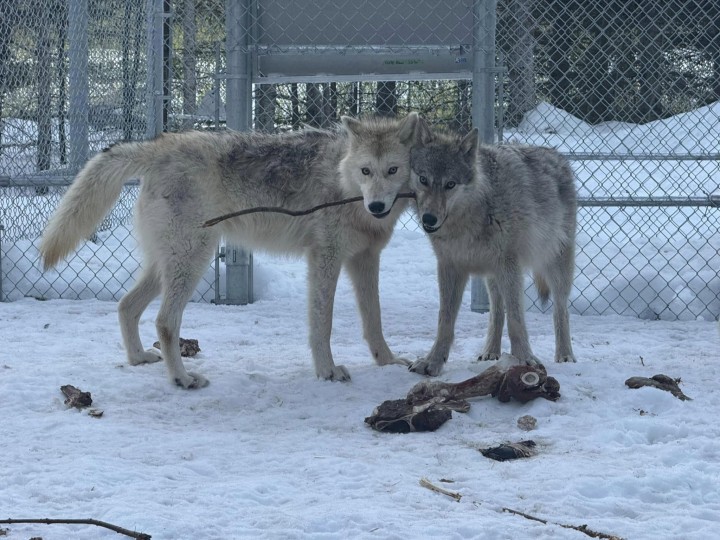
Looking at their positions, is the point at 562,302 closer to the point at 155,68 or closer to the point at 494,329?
the point at 494,329

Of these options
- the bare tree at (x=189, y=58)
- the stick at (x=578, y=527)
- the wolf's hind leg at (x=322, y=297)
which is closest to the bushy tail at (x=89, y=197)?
the wolf's hind leg at (x=322, y=297)

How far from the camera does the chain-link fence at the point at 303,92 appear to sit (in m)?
6.30

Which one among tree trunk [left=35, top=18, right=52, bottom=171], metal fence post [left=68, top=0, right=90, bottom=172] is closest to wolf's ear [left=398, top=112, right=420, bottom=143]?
metal fence post [left=68, top=0, right=90, bottom=172]

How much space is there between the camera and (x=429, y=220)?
4262 millimetres

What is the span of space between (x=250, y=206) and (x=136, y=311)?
0.87m

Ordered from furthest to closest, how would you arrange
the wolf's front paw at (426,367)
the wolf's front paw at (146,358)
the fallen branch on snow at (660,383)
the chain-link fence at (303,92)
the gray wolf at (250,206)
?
the chain-link fence at (303,92) < the wolf's front paw at (146,358) < the wolf's front paw at (426,367) < the gray wolf at (250,206) < the fallen branch on snow at (660,383)

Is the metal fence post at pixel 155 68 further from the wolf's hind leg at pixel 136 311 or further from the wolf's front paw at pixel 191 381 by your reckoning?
the wolf's front paw at pixel 191 381

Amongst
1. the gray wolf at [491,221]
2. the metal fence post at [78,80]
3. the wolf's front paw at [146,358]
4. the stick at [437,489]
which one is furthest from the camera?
the metal fence post at [78,80]

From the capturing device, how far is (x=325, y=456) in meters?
3.36

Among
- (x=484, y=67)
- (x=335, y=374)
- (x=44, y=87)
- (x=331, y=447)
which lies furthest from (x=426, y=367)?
(x=44, y=87)

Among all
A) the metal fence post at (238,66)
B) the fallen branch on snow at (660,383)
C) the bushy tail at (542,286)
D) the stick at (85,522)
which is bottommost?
the fallen branch on snow at (660,383)

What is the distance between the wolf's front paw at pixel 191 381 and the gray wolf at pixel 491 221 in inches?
44.2

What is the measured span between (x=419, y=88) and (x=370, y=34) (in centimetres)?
288

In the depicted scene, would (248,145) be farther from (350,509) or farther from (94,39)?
(94,39)
